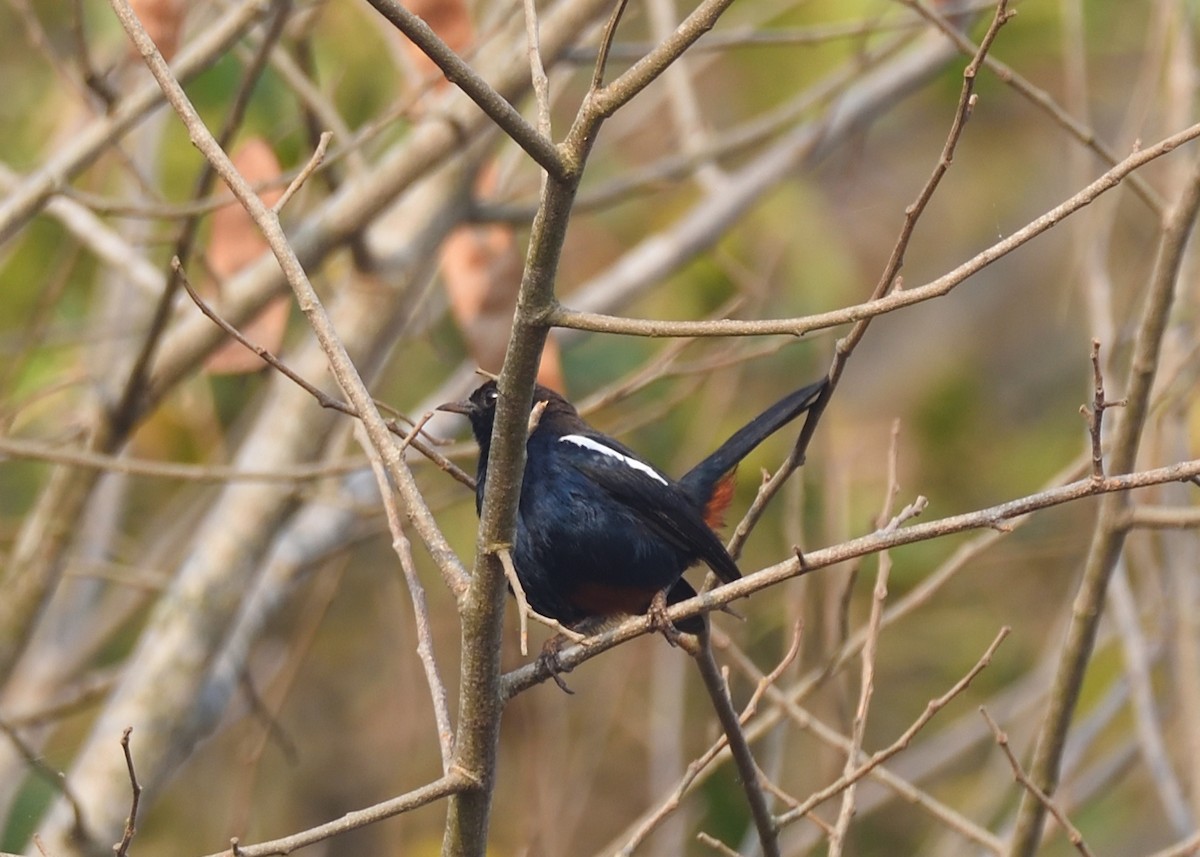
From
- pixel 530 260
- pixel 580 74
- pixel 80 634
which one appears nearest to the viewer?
pixel 530 260

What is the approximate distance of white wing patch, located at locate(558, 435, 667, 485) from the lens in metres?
3.85

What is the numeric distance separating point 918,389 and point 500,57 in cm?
523

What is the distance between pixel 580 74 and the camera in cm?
943

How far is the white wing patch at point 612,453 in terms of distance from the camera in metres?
3.85

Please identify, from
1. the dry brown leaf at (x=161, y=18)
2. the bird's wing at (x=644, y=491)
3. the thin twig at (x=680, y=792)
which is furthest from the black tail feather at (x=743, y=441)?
the dry brown leaf at (x=161, y=18)

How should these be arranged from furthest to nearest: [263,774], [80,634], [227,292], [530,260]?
[263,774] < [80,634] < [227,292] < [530,260]

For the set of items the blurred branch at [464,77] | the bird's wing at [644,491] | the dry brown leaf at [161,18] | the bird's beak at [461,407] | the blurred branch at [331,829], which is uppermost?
the dry brown leaf at [161,18]

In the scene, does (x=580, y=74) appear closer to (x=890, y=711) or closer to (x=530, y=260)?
(x=890, y=711)

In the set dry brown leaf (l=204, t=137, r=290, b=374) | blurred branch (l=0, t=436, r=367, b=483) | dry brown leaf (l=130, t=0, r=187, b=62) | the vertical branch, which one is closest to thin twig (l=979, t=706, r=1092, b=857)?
the vertical branch

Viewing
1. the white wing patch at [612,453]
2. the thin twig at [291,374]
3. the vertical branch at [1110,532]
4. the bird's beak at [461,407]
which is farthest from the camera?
the bird's beak at [461,407]

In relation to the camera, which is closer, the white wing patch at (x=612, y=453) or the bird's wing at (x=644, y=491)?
the bird's wing at (x=644, y=491)

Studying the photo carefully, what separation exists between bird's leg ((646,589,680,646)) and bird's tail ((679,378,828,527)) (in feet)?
1.39

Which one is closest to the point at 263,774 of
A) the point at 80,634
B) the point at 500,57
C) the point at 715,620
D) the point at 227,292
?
the point at 80,634

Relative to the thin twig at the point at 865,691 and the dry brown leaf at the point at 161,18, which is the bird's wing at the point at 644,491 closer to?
the thin twig at the point at 865,691
